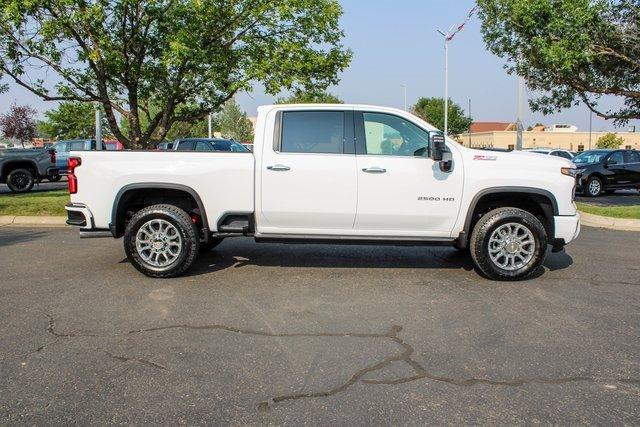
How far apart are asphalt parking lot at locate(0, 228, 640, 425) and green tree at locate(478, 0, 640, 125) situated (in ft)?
20.7

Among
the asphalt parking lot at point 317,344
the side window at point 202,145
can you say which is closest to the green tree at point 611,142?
the side window at point 202,145

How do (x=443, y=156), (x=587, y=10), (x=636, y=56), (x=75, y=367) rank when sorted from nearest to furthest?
(x=75, y=367) → (x=443, y=156) → (x=587, y=10) → (x=636, y=56)

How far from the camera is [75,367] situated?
3891mm

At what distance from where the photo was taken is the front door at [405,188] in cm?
622

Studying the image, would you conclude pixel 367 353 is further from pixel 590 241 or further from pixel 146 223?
pixel 590 241

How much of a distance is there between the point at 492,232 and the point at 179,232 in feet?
11.9

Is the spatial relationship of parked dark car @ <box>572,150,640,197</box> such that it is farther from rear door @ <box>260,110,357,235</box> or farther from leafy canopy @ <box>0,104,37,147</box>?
leafy canopy @ <box>0,104,37,147</box>

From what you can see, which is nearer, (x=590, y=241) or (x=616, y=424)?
(x=616, y=424)

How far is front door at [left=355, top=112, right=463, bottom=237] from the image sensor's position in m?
6.22

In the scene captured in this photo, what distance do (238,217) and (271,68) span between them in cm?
737

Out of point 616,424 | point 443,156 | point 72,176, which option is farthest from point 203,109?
point 616,424

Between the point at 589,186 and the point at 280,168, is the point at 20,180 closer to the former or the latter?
the point at 280,168

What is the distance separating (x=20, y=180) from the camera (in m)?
18.2

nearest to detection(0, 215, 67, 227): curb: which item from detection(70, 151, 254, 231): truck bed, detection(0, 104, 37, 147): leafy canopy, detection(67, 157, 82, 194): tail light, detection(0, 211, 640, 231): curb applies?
detection(0, 211, 640, 231): curb
